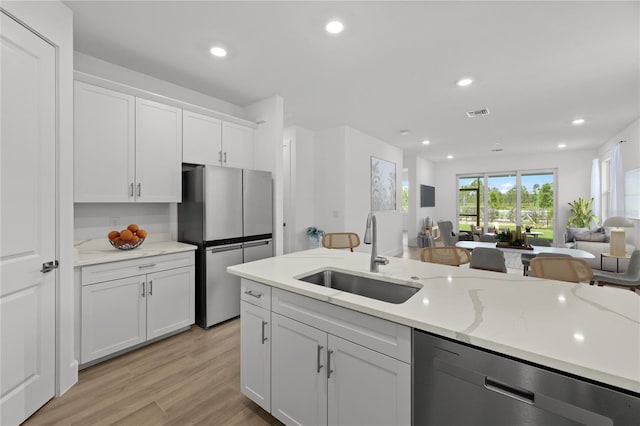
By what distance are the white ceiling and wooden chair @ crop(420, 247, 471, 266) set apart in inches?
72.1

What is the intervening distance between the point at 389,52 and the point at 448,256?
6.43ft

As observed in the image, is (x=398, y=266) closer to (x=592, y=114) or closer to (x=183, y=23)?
(x=183, y=23)

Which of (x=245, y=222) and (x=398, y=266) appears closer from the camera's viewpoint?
(x=398, y=266)

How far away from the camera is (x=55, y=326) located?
1.96 meters

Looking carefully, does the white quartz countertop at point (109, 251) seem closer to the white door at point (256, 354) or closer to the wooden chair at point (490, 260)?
the white door at point (256, 354)

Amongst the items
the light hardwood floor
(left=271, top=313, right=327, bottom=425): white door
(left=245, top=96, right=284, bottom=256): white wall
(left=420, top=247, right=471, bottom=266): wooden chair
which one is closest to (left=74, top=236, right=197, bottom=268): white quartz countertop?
the light hardwood floor

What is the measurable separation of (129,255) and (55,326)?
2.23ft

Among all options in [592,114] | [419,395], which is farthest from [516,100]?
[419,395]

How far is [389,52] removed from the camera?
2625 mm

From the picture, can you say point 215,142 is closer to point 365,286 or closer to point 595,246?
point 365,286

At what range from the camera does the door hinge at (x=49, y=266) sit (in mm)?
1849

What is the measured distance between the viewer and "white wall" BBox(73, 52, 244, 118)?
2.67m

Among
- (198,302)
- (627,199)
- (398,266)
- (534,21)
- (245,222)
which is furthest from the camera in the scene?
(627,199)

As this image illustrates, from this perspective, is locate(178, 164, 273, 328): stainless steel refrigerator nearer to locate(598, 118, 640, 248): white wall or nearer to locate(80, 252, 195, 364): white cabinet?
locate(80, 252, 195, 364): white cabinet
